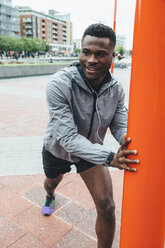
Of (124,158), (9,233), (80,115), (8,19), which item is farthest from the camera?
(8,19)

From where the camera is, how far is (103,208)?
1854mm

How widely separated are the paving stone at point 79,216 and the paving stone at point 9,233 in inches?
17.2

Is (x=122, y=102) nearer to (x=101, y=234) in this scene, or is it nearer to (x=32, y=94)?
(x=101, y=234)

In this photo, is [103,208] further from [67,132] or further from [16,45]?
[16,45]

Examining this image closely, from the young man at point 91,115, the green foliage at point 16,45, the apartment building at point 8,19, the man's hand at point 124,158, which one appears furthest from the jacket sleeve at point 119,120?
the apartment building at point 8,19

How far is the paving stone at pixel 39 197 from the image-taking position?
2.92 meters

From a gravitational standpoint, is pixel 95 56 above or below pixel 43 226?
above

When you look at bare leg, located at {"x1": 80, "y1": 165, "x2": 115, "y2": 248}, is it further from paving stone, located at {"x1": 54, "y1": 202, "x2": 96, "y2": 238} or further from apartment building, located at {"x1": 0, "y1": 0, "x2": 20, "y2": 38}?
apartment building, located at {"x1": 0, "y1": 0, "x2": 20, "y2": 38}

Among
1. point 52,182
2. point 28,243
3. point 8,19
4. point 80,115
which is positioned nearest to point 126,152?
point 80,115

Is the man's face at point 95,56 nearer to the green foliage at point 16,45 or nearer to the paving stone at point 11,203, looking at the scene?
the paving stone at point 11,203

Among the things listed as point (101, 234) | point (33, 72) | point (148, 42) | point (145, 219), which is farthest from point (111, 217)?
point (33, 72)

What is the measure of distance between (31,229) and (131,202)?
1541 millimetres

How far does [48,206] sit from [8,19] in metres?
101

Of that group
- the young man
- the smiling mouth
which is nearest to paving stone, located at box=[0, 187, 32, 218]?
the young man
